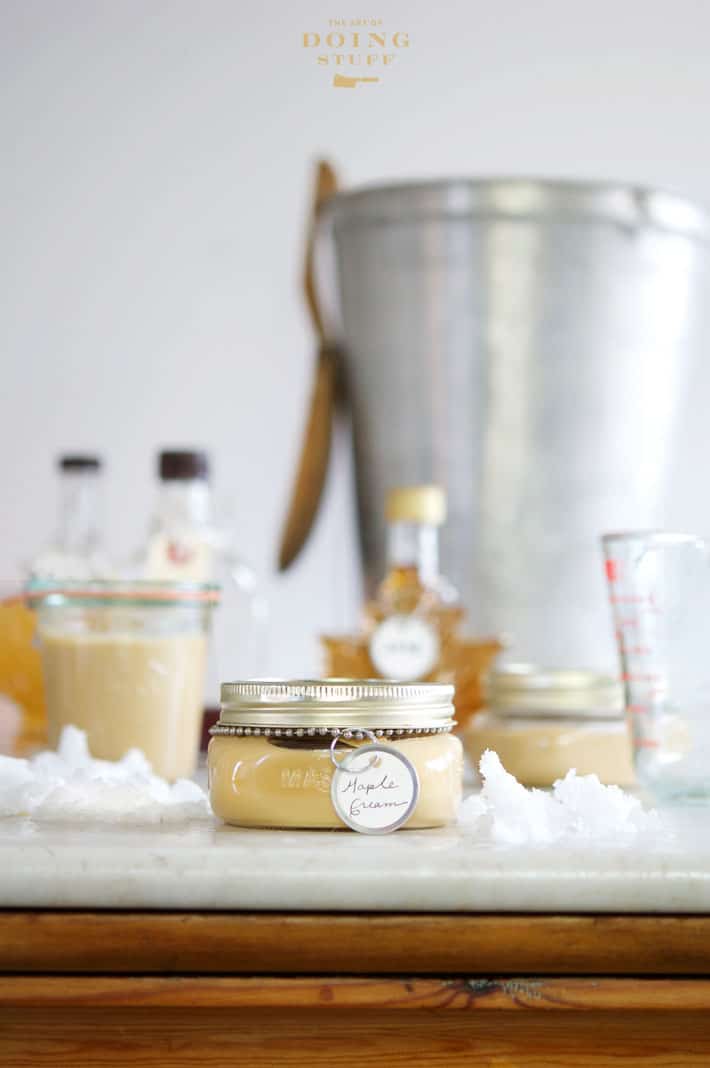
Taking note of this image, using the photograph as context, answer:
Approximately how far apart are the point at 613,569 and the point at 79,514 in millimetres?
648

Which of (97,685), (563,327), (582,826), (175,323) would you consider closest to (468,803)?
(582,826)

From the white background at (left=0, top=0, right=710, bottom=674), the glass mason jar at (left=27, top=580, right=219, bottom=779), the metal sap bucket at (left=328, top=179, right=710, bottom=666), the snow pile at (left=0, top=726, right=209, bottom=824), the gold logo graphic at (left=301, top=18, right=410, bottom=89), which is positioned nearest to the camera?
the snow pile at (left=0, top=726, right=209, bottom=824)

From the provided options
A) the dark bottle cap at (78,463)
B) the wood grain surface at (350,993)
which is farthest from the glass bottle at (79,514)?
the wood grain surface at (350,993)

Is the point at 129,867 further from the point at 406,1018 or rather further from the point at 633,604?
the point at 633,604

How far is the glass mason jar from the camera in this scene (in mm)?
760

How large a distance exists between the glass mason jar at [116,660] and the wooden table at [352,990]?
0.30 metres

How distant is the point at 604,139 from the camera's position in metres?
1.34

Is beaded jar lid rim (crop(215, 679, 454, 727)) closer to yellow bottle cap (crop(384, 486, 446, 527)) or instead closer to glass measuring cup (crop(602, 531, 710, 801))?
glass measuring cup (crop(602, 531, 710, 801))

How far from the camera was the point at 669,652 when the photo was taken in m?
0.64

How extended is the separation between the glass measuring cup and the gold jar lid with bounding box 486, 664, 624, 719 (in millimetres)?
147


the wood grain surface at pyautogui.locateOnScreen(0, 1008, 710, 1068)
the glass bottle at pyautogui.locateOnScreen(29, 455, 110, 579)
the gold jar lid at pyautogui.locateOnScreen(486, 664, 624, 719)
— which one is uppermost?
the glass bottle at pyautogui.locateOnScreen(29, 455, 110, 579)

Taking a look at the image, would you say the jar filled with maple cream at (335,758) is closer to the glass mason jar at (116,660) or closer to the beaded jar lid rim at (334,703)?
the beaded jar lid rim at (334,703)

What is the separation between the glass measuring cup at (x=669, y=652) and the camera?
634mm

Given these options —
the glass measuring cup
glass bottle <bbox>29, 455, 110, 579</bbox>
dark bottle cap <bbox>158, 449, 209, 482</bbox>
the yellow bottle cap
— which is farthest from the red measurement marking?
glass bottle <bbox>29, 455, 110, 579</bbox>
